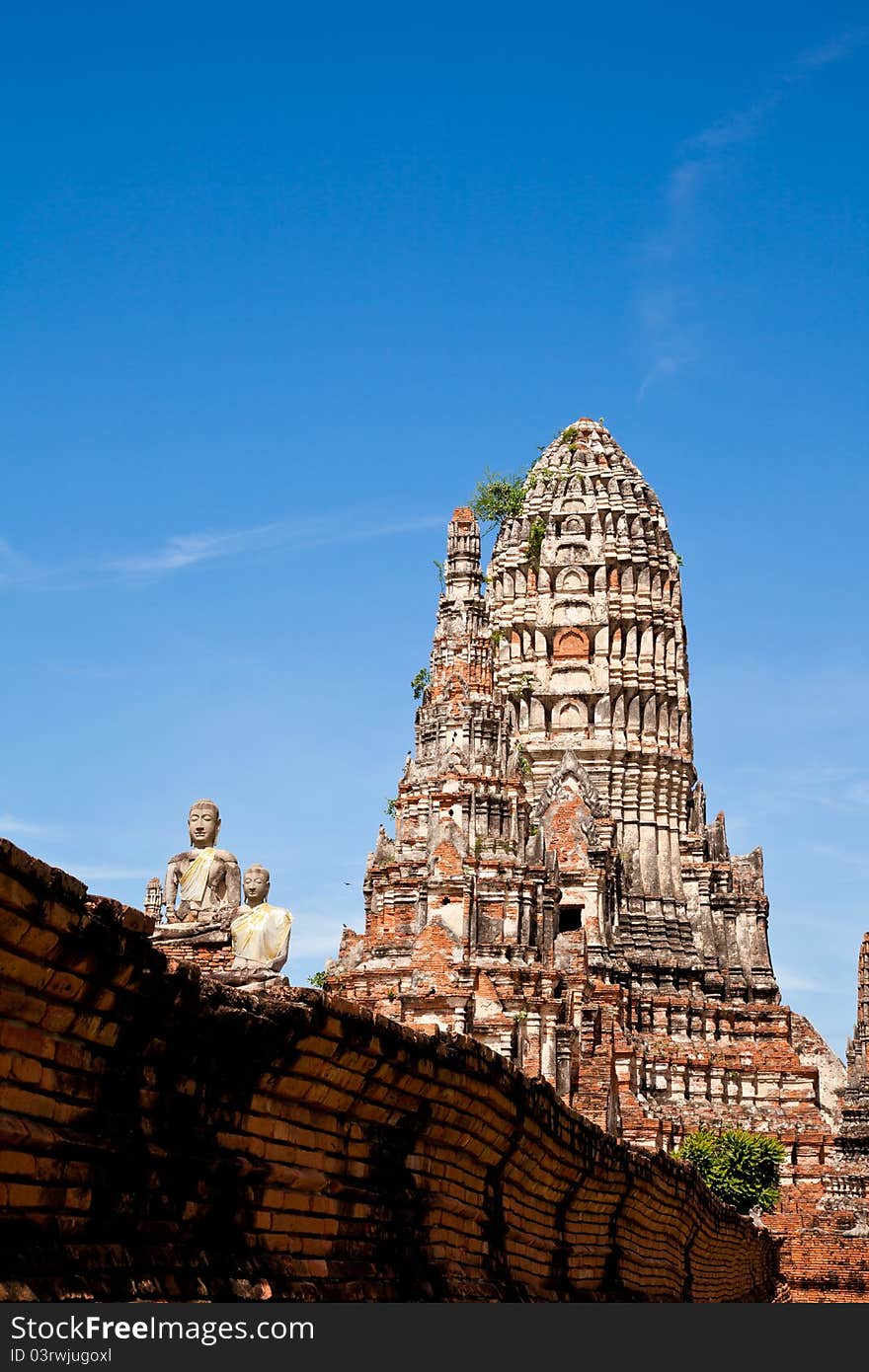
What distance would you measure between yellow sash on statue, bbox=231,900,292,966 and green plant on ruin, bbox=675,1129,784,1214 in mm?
32735

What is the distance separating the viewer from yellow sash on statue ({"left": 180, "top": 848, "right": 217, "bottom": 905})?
16320 mm

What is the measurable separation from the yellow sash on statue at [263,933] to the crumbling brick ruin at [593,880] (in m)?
21.8

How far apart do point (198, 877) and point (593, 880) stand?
128 feet

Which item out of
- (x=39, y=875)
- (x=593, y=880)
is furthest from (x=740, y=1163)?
(x=39, y=875)

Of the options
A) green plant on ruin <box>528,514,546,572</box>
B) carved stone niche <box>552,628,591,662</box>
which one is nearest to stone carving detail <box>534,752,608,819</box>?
carved stone niche <box>552,628,591,662</box>

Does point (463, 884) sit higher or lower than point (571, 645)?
lower

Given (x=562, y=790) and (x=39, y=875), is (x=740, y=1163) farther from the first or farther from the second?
(x=39, y=875)

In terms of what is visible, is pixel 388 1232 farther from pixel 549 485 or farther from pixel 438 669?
pixel 549 485

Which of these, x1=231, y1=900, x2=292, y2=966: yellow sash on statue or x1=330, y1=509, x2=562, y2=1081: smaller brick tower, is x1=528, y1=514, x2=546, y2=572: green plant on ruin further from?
x1=231, y1=900, x2=292, y2=966: yellow sash on statue

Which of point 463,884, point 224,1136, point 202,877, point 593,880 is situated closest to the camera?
point 224,1136

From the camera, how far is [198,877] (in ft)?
53.9

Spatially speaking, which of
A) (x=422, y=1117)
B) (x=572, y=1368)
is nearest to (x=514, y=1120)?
(x=422, y=1117)

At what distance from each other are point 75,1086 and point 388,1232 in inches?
131

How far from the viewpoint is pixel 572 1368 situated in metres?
8.43
